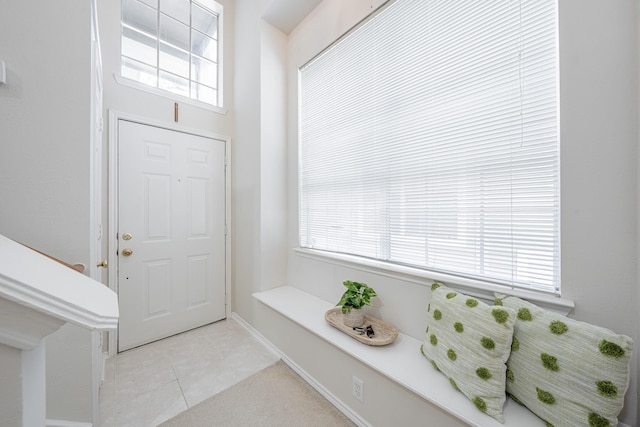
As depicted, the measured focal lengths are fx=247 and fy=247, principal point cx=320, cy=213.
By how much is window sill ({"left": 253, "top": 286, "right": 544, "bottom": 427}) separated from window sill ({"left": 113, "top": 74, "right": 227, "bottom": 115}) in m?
2.16

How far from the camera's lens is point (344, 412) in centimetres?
152

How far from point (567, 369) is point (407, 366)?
2.09 feet

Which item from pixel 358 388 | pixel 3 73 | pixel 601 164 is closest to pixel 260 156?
pixel 3 73

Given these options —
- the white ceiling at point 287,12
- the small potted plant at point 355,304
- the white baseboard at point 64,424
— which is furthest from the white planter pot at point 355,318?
the white ceiling at point 287,12

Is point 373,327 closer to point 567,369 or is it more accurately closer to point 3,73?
point 567,369

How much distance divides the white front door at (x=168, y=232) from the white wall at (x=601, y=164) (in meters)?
2.77

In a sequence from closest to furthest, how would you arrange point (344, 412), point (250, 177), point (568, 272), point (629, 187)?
point (629, 187)
point (568, 272)
point (344, 412)
point (250, 177)

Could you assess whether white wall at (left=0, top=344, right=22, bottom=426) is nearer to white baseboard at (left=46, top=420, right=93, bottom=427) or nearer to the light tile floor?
white baseboard at (left=46, top=420, right=93, bottom=427)

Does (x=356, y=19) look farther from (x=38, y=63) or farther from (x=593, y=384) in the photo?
(x=593, y=384)

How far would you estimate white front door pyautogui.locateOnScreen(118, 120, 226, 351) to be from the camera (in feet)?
7.25

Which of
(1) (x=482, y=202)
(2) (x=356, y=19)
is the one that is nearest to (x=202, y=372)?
(1) (x=482, y=202)

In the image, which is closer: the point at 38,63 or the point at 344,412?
the point at 38,63

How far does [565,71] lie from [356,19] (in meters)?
1.44

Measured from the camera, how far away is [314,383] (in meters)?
1.75
